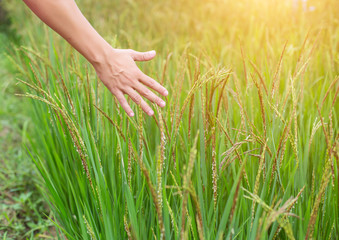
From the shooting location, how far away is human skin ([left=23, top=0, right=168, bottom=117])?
131 centimetres

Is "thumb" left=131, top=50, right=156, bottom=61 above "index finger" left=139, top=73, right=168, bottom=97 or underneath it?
above

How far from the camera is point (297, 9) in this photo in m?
2.98

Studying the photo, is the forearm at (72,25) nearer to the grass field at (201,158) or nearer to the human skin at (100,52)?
the human skin at (100,52)

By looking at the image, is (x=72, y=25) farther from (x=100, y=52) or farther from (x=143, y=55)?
(x=143, y=55)

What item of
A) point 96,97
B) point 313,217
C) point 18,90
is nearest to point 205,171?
point 313,217

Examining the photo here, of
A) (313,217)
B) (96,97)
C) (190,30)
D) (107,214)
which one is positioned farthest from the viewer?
(190,30)

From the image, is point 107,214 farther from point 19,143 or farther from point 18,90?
point 18,90

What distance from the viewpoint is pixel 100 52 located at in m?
1.33

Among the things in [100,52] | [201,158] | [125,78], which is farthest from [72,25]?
[201,158]

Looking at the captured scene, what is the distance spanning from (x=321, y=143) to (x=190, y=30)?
2.62 metres

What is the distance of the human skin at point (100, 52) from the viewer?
1.31 meters

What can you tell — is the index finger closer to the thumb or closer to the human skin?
the human skin

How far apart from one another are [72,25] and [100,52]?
5.1 inches

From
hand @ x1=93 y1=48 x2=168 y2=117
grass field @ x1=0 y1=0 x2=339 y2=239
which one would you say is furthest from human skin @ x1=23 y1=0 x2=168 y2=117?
grass field @ x1=0 y1=0 x2=339 y2=239
